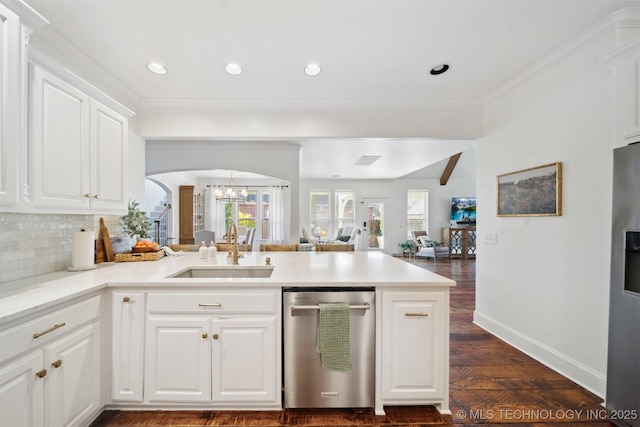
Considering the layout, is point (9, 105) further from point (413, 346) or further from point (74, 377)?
point (413, 346)

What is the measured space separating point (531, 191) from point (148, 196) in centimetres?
735

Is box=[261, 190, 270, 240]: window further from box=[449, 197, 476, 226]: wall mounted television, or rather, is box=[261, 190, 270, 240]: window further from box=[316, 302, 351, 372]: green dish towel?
box=[316, 302, 351, 372]: green dish towel

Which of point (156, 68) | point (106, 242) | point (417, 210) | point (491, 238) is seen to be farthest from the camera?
point (417, 210)

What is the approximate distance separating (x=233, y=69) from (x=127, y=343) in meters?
2.31

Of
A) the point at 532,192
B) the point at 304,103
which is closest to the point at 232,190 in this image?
the point at 304,103

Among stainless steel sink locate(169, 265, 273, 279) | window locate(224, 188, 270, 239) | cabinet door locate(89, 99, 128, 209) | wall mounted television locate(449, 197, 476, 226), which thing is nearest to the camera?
cabinet door locate(89, 99, 128, 209)

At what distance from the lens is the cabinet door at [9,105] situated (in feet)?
4.02

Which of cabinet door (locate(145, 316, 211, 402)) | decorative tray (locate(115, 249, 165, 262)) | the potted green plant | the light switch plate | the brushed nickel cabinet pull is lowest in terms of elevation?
cabinet door (locate(145, 316, 211, 402))

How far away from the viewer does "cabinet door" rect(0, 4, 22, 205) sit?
122cm

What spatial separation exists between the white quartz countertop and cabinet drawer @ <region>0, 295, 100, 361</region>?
0.20 ft

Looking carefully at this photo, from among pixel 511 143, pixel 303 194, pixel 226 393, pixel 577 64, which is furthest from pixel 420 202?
pixel 226 393

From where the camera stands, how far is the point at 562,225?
2307mm

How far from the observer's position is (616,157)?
1758 millimetres

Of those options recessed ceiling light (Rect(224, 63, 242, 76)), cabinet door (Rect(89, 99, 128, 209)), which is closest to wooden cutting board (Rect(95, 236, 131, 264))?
cabinet door (Rect(89, 99, 128, 209))
